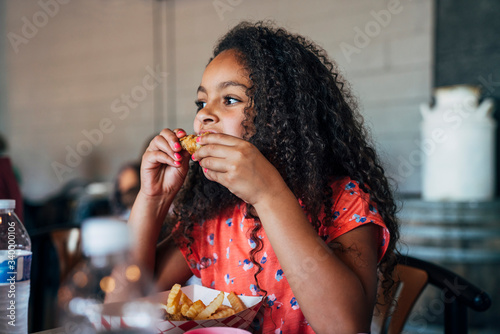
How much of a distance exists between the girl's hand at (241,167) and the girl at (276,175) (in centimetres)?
1

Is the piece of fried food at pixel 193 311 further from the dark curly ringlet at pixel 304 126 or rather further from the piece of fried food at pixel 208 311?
the dark curly ringlet at pixel 304 126

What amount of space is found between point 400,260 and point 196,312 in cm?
66

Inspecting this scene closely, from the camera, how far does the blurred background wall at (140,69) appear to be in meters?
2.41

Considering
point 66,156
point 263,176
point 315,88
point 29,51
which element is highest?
point 29,51

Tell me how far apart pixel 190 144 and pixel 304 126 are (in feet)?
0.84

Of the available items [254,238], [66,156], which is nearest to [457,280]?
[254,238]

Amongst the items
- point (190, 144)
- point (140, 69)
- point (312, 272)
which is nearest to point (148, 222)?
point (190, 144)

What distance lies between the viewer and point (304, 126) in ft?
3.17

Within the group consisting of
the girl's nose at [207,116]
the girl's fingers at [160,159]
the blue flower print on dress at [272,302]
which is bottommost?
the blue flower print on dress at [272,302]

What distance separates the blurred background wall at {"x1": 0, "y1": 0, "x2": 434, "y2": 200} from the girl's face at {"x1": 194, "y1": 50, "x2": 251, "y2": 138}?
1516 millimetres

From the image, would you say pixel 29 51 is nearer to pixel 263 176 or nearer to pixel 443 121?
pixel 443 121

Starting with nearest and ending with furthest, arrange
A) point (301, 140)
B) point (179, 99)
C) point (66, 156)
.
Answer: point (301, 140) < point (179, 99) < point (66, 156)

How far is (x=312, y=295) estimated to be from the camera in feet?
2.35

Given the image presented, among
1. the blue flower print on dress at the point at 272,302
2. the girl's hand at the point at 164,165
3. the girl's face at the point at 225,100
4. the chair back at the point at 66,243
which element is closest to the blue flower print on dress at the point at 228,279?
the blue flower print on dress at the point at 272,302
